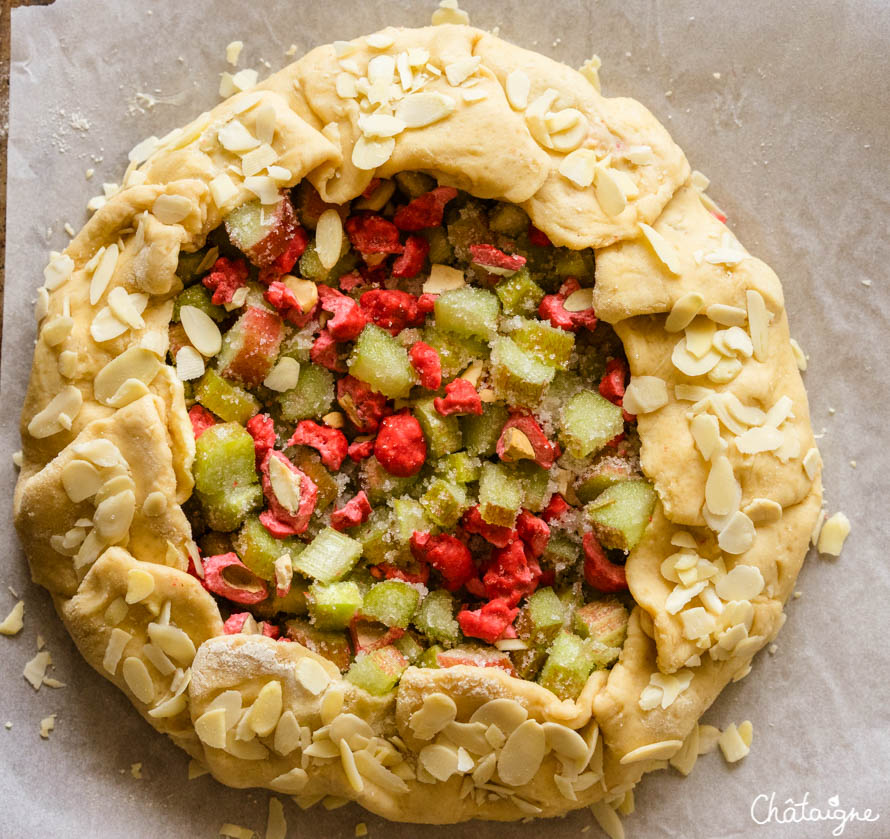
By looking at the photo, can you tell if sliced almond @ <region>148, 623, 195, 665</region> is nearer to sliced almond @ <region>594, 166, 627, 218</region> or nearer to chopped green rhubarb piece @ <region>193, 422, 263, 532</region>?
chopped green rhubarb piece @ <region>193, 422, 263, 532</region>

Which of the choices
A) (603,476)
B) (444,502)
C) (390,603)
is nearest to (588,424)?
(603,476)

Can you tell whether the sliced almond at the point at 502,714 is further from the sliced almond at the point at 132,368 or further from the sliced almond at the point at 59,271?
the sliced almond at the point at 59,271

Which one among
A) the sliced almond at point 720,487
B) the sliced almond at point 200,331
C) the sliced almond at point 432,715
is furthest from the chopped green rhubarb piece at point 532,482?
the sliced almond at point 200,331

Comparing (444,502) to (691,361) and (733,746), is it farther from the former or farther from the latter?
(733,746)

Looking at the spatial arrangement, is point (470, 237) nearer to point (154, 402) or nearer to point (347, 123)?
point (347, 123)

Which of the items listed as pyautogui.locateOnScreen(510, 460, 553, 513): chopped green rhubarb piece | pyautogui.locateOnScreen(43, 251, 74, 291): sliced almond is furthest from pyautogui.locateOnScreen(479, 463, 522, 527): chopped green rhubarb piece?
pyautogui.locateOnScreen(43, 251, 74, 291): sliced almond

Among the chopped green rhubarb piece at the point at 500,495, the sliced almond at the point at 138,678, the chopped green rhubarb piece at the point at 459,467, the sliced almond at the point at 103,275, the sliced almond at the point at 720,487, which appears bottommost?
the sliced almond at the point at 138,678
